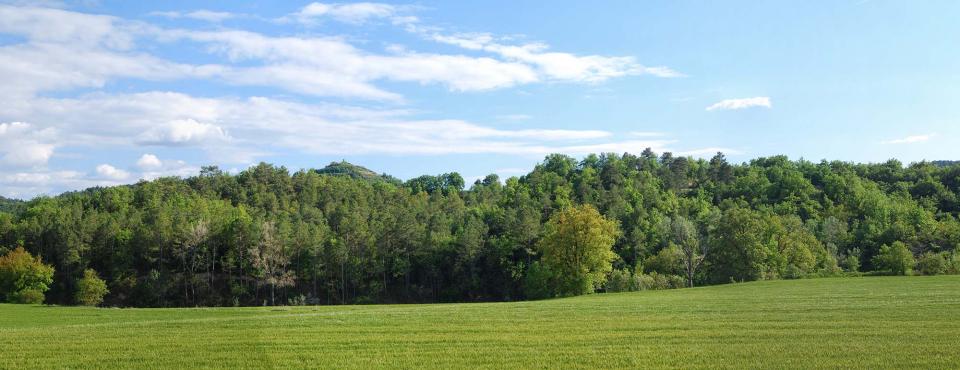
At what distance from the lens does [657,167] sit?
150875 millimetres

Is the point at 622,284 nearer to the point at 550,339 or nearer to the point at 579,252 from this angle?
the point at 579,252

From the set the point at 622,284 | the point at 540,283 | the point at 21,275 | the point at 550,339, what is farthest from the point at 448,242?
the point at 550,339

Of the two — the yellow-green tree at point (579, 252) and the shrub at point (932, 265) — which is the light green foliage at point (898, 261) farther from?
the yellow-green tree at point (579, 252)

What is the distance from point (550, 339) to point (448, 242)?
69.3 m

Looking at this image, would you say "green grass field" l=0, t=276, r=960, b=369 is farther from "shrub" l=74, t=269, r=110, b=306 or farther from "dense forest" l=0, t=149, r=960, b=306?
"shrub" l=74, t=269, r=110, b=306

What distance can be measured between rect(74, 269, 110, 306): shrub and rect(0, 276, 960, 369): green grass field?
5468 centimetres

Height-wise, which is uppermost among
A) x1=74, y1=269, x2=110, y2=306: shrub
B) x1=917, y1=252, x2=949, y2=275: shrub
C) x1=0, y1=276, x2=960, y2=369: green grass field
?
x1=0, y1=276, x2=960, y2=369: green grass field

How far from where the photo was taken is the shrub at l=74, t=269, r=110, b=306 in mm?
75312

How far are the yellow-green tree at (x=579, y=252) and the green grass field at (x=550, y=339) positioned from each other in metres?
27.4

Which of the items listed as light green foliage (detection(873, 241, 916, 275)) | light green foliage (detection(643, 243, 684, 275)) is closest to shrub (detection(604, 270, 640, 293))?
light green foliage (detection(643, 243, 684, 275))

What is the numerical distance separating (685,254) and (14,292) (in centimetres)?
7412

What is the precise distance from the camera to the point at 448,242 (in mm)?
91250

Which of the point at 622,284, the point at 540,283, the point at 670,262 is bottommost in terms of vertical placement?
the point at 540,283

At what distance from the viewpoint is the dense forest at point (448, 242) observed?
7106cm
